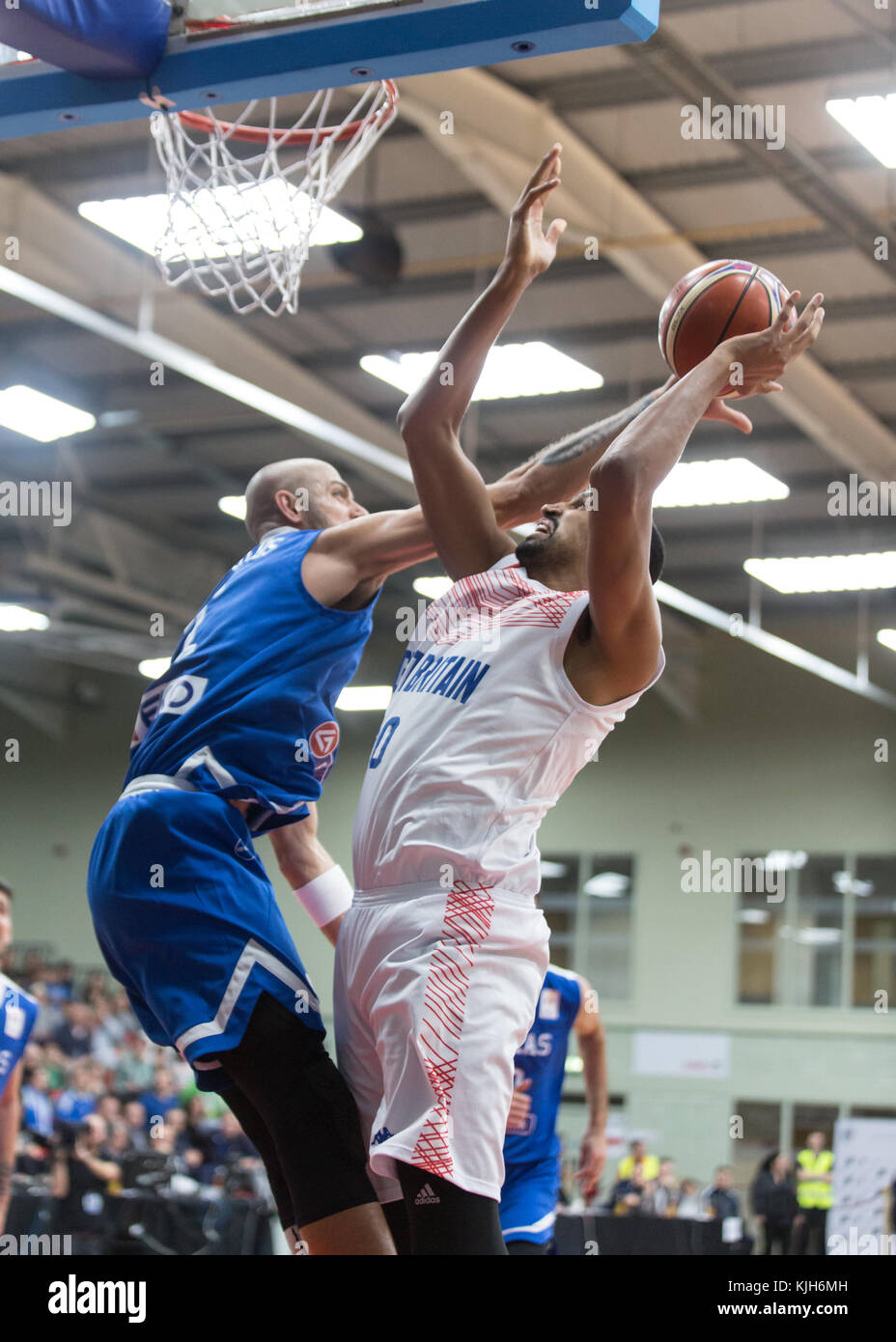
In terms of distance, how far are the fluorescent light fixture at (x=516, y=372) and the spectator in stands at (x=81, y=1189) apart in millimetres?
6787

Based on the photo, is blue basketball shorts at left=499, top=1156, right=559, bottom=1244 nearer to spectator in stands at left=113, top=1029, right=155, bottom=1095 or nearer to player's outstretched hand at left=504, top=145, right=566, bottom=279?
player's outstretched hand at left=504, top=145, right=566, bottom=279

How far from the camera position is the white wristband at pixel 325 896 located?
3760 mm

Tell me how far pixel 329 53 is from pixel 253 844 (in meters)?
1.79

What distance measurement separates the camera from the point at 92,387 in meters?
15.3

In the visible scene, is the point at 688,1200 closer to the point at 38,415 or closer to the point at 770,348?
the point at 38,415

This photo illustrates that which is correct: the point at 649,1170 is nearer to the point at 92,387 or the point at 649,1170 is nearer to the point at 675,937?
the point at 675,937

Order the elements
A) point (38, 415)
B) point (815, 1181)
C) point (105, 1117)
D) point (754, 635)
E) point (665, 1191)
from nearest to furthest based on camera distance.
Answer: point (38, 415) → point (754, 635) → point (105, 1117) → point (815, 1181) → point (665, 1191)

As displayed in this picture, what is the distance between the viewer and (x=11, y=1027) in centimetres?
612

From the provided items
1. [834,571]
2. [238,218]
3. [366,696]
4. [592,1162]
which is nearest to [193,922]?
[238,218]

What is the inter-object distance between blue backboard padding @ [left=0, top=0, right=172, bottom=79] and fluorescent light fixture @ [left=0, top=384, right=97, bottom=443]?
10.1 meters

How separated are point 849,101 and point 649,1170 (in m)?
13.0

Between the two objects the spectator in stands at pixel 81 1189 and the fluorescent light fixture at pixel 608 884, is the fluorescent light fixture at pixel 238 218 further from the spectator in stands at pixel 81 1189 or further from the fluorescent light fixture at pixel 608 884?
the fluorescent light fixture at pixel 608 884

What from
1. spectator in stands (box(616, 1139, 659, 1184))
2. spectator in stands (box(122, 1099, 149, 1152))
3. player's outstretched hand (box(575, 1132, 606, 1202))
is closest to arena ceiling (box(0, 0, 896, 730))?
player's outstretched hand (box(575, 1132, 606, 1202))

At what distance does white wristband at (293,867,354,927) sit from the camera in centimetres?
376
